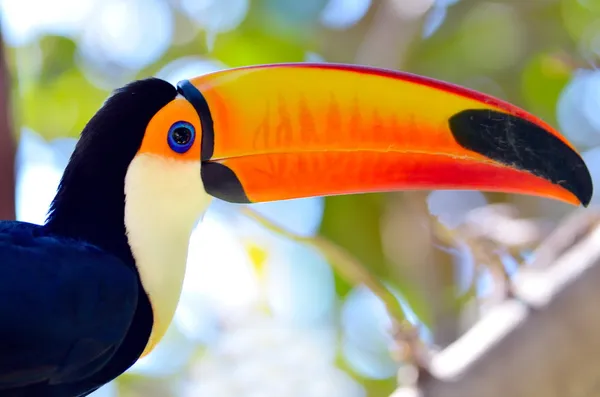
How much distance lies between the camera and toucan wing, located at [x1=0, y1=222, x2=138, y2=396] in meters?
1.89

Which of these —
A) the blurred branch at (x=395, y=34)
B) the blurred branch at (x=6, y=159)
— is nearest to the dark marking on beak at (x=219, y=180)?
the blurred branch at (x=6, y=159)

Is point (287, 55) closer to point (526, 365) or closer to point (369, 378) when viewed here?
point (369, 378)

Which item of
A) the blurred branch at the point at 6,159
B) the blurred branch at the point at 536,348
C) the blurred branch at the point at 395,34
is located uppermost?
the blurred branch at the point at 395,34

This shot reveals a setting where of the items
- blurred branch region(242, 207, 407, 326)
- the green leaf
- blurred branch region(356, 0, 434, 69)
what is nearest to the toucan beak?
blurred branch region(242, 207, 407, 326)

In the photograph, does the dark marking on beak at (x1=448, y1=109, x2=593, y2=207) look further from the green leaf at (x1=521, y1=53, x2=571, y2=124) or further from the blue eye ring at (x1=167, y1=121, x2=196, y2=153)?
the green leaf at (x1=521, y1=53, x2=571, y2=124)

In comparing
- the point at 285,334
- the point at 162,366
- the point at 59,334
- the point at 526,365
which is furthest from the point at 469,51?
the point at 59,334

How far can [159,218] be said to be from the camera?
7.32 ft

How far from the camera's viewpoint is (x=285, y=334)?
498 centimetres

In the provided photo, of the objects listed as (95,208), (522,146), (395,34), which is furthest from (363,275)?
(395,34)

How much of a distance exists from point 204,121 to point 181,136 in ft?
0.23

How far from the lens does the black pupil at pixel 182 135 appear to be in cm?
223

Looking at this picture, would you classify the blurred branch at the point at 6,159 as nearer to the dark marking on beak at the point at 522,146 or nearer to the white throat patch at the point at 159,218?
the white throat patch at the point at 159,218

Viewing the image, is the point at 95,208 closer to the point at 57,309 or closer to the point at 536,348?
the point at 57,309

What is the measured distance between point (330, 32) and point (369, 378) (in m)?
1.89
